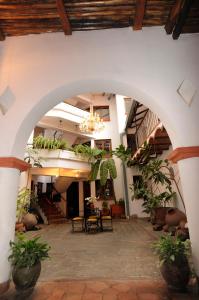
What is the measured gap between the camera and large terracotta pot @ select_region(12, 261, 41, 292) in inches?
97.9

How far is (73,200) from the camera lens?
42.5 feet

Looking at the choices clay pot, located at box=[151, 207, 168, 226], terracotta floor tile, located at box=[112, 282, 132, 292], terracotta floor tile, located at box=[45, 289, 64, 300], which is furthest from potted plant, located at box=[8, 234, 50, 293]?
clay pot, located at box=[151, 207, 168, 226]

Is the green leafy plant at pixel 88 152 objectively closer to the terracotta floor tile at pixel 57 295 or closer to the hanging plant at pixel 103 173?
the hanging plant at pixel 103 173

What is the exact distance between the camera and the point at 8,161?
2857 millimetres

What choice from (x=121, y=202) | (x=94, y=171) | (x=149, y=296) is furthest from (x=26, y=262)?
→ (x=121, y=202)

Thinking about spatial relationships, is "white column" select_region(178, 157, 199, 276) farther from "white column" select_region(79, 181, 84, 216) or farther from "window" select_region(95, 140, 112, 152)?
"white column" select_region(79, 181, 84, 216)

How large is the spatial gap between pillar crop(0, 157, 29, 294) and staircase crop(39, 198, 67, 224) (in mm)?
7484

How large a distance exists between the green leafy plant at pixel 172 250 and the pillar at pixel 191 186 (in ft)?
0.48

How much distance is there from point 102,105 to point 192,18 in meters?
10.7

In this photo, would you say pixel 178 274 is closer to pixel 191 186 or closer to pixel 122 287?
pixel 122 287

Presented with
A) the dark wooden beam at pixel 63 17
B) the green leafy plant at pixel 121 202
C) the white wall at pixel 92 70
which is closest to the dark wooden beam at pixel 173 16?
the white wall at pixel 92 70

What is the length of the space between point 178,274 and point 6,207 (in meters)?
2.37

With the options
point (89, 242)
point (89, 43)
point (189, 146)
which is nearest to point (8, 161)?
point (89, 43)

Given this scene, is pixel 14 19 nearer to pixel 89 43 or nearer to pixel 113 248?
pixel 89 43
